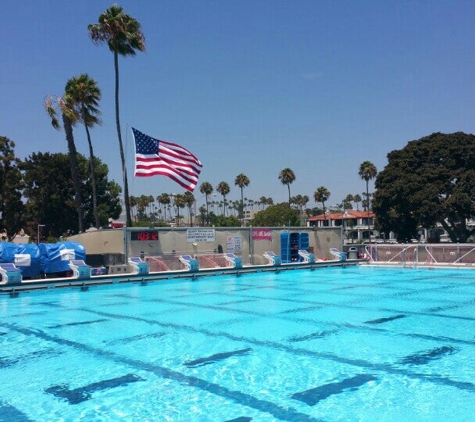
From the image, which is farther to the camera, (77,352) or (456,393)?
(77,352)

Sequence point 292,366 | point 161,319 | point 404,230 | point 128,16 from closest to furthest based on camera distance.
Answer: point 292,366 → point 161,319 → point 128,16 → point 404,230

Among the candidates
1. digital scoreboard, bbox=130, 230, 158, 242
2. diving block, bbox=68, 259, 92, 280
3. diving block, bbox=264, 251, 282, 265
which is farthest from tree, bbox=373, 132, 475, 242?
diving block, bbox=68, 259, 92, 280

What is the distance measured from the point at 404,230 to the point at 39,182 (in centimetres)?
3329

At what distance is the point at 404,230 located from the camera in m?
48.7

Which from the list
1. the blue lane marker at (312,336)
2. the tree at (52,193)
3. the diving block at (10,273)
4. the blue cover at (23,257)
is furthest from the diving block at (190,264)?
the tree at (52,193)

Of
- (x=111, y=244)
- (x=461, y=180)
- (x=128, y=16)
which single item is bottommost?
(x=111, y=244)

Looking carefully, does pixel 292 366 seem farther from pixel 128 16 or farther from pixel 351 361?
pixel 128 16

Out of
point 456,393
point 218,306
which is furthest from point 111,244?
point 456,393

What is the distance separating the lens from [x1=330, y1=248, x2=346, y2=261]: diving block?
31.8 meters

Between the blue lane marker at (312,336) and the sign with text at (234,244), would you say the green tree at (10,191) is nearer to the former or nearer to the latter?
the sign with text at (234,244)

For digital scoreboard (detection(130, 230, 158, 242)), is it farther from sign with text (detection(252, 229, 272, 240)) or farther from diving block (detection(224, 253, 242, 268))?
sign with text (detection(252, 229, 272, 240))

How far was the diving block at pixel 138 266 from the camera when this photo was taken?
925 inches

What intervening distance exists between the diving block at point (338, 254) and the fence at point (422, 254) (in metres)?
1.41

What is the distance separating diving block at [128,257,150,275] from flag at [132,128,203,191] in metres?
3.88
